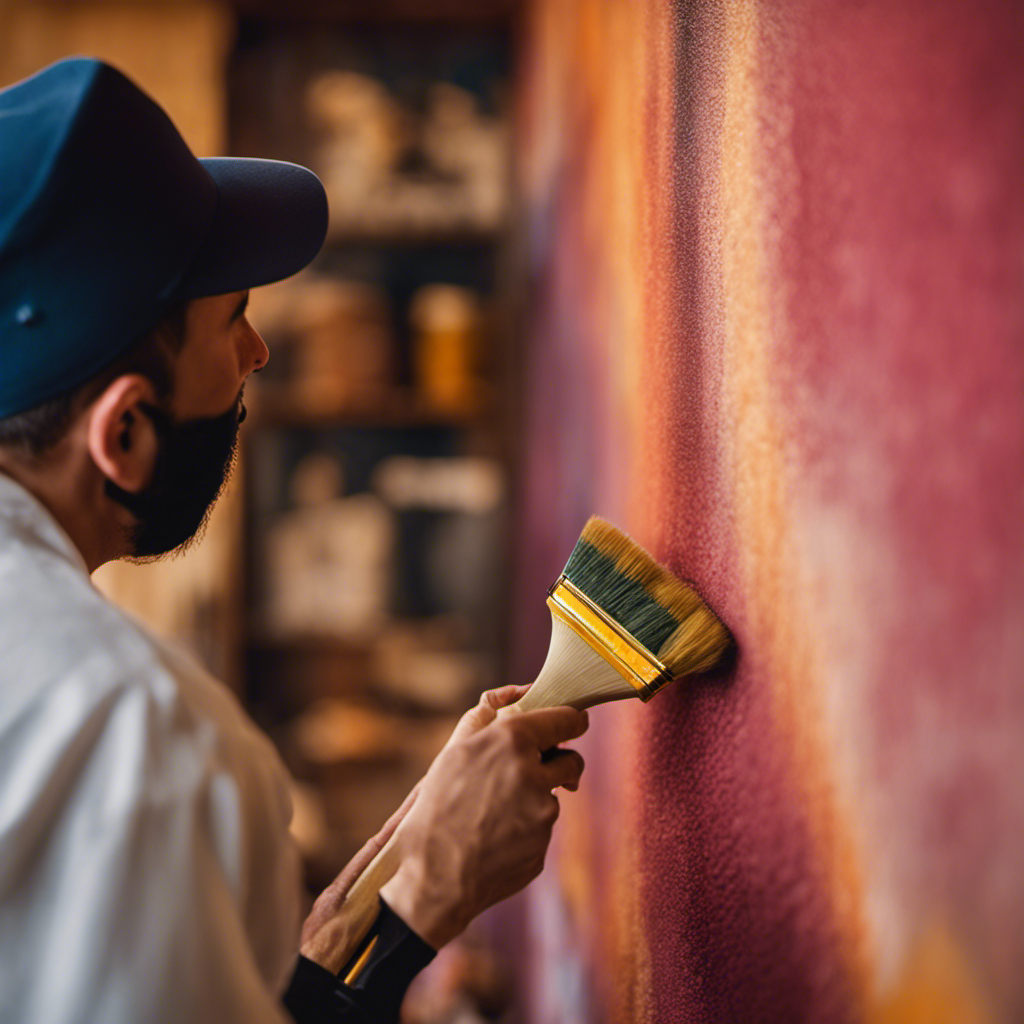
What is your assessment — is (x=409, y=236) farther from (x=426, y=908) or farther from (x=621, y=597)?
(x=426, y=908)

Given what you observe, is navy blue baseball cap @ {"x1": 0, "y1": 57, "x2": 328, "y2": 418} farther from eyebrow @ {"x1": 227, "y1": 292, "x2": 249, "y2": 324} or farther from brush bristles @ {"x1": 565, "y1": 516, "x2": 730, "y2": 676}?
brush bristles @ {"x1": 565, "y1": 516, "x2": 730, "y2": 676}

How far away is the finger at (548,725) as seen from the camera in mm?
807

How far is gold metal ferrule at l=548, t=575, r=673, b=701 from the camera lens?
2.62 ft

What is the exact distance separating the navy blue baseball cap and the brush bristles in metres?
0.40

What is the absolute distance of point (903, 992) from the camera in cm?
51

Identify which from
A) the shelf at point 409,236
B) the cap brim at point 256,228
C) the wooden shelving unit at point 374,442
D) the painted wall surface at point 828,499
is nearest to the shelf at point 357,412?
the wooden shelving unit at point 374,442

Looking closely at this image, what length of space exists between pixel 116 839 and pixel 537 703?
0.39 meters

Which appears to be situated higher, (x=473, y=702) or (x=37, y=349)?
(x=37, y=349)

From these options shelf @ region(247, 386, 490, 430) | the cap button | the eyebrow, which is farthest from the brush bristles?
shelf @ region(247, 386, 490, 430)

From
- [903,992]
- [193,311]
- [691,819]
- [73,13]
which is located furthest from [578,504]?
[73,13]

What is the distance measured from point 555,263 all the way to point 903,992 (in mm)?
1609

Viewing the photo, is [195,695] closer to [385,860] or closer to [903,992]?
[385,860]

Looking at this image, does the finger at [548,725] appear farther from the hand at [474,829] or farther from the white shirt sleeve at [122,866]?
the white shirt sleeve at [122,866]

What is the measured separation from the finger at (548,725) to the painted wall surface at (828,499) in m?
0.11
